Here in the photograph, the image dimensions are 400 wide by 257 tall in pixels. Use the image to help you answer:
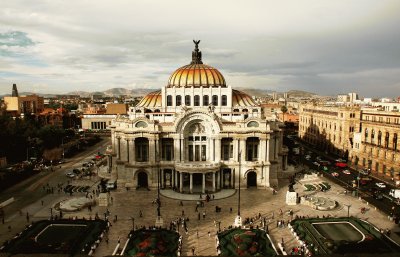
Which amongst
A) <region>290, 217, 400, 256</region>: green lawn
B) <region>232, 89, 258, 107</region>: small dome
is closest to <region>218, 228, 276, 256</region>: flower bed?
<region>290, 217, 400, 256</region>: green lawn

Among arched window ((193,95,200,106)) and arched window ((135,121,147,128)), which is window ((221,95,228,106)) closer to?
arched window ((193,95,200,106))

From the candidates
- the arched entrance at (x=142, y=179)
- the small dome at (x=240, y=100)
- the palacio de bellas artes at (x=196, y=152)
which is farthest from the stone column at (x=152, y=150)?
the small dome at (x=240, y=100)

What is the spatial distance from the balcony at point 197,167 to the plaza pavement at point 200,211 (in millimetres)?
4473

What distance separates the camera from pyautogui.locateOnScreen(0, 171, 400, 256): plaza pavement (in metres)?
44.4

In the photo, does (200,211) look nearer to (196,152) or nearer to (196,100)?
(196,152)

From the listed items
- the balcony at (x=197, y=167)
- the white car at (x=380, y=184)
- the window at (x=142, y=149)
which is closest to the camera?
the balcony at (x=197, y=167)

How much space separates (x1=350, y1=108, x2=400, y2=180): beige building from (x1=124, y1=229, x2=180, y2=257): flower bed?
53.2m

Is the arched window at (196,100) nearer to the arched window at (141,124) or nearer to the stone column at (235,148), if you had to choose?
the arched window at (141,124)

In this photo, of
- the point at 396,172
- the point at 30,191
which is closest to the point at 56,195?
the point at 30,191

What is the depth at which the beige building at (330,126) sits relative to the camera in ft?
306

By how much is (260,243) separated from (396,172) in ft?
155

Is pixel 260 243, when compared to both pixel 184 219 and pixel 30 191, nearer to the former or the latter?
pixel 184 219

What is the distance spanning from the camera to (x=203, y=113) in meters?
64.6

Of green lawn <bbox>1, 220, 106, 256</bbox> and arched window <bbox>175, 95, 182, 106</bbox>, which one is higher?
arched window <bbox>175, 95, 182, 106</bbox>
